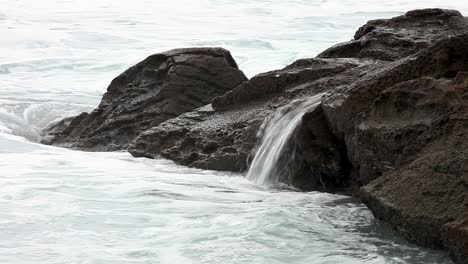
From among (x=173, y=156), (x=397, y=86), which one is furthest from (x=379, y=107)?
(x=173, y=156)

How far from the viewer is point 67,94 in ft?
49.0

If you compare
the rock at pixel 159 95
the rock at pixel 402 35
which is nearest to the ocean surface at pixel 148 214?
the rock at pixel 159 95

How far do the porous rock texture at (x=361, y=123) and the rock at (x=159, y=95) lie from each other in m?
0.02

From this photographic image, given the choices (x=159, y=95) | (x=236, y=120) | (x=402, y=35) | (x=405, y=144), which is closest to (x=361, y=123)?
→ (x=405, y=144)

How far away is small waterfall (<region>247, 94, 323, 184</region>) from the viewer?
637 cm

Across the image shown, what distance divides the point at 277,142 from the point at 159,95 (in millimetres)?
2958

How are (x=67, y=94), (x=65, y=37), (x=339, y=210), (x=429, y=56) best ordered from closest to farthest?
(x=339, y=210) → (x=429, y=56) → (x=67, y=94) → (x=65, y=37)

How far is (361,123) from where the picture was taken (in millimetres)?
5301

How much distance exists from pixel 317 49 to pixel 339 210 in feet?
53.9

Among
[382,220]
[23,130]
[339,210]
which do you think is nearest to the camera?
[382,220]

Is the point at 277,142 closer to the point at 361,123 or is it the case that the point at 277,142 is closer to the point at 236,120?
the point at 236,120

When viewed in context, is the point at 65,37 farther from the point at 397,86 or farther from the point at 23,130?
the point at 397,86

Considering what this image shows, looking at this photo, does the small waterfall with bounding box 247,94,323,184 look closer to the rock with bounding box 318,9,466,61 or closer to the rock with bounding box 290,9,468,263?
the rock with bounding box 290,9,468,263

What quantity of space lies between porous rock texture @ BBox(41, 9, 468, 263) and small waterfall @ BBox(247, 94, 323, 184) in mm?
126
